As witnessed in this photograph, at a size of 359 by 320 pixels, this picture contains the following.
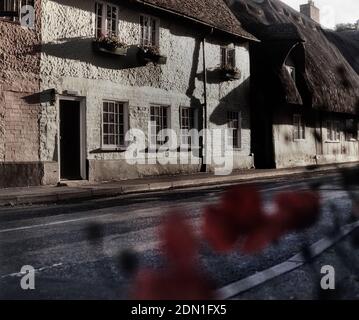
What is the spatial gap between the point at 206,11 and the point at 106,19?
5942mm

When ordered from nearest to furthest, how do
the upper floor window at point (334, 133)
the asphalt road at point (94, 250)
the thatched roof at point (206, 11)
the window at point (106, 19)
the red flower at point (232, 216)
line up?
the red flower at point (232, 216) → the upper floor window at point (334, 133) → the asphalt road at point (94, 250) → the window at point (106, 19) → the thatched roof at point (206, 11)

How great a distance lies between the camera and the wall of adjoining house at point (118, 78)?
43.2ft

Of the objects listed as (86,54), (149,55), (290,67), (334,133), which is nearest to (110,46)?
(86,54)

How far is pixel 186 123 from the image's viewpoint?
59.2 feet

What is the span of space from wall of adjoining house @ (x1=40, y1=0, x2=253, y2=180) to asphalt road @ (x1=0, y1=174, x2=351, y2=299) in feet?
18.0

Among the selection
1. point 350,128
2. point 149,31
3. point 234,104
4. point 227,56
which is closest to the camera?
point 350,128

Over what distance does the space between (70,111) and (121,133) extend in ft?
6.25

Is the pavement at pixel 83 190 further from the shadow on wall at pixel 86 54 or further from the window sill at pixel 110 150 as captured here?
the shadow on wall at pixel 86 54

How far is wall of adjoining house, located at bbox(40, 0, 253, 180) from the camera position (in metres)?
13.2

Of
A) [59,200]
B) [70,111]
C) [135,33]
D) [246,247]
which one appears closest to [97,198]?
[59,200]

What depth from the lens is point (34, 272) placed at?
4137 millimetres

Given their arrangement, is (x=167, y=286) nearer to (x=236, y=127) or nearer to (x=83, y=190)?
(x=83, y=190)

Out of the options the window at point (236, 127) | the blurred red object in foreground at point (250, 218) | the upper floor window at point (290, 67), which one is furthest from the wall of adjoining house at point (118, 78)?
the blurred red object in foreground at point (250, 218)

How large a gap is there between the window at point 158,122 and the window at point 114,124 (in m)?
1.30
